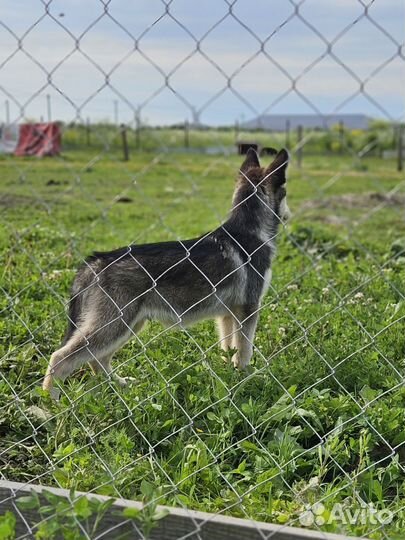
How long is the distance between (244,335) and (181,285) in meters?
0.43

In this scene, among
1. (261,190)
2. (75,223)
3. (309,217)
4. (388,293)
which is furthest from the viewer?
(309,217)

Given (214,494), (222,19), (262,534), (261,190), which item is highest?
(222,19)

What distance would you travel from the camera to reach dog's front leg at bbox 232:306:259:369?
11.7 feet

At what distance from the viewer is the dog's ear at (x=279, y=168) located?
287 centimetres

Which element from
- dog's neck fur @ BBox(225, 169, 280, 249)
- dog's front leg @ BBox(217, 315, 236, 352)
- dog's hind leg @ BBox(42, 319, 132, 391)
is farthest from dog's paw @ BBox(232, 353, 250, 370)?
dog's neck fur @ BBox(225, 169, 280, 249)

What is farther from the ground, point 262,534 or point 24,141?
point 24,141

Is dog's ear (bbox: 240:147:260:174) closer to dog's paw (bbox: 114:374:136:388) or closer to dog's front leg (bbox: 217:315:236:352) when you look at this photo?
dog's front leg (bbox: 217:315:236:352)

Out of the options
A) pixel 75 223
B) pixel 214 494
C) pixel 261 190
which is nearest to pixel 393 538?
pixel 214 494

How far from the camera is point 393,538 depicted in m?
1.89

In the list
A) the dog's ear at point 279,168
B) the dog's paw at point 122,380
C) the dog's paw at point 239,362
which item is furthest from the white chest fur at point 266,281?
the dog's paw at point 122,380

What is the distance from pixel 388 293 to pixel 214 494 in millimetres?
2418

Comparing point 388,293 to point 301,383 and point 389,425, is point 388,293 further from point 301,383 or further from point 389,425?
point 389,425

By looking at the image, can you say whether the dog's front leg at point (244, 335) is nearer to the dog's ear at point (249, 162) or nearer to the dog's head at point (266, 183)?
the dog's head at point (266, 183)

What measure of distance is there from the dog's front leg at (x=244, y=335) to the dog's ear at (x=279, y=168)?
28.0 inches
